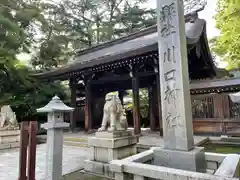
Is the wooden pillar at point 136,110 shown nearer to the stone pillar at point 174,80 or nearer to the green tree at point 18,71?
the stone pillar at point 174,80

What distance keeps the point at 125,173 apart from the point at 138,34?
34.7 ft

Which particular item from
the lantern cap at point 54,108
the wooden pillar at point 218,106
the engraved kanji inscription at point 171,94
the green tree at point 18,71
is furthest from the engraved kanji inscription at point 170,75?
the green tree at point 18,71

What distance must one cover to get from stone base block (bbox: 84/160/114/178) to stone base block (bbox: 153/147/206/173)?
148 centimetres

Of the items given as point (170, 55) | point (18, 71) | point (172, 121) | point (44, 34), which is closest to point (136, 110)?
point (172, 121)

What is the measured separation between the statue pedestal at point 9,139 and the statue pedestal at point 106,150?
510 cm

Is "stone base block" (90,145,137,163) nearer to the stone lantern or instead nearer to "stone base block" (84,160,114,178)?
"stone base block" (84,160,114,178)

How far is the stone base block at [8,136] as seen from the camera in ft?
26.0

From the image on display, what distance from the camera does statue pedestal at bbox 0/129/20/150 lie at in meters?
7.85

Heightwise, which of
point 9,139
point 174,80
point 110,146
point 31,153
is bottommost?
point 9,139

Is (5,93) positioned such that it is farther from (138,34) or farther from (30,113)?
(138,34)

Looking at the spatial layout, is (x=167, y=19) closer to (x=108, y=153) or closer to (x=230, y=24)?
(x=108, y=153)

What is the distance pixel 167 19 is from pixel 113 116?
2.50 meters

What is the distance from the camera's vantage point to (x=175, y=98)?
2973 millimetres

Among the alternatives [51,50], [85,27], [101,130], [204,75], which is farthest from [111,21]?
[101,130]
